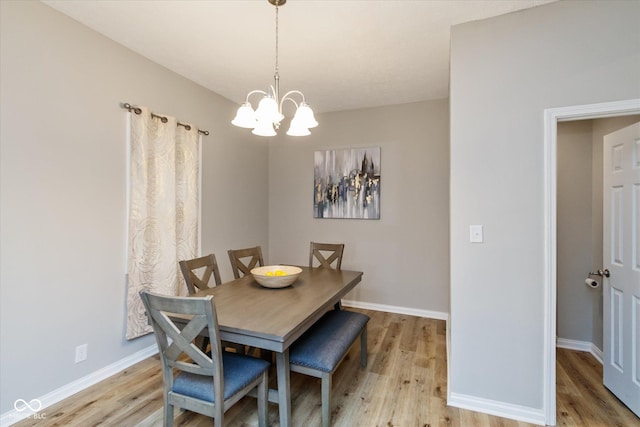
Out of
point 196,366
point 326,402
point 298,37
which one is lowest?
point 326,402

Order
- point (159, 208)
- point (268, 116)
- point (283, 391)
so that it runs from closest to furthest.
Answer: point (283, 391), point (268, 116), point (159, 208)

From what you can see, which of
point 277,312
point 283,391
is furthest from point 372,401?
point 277,312

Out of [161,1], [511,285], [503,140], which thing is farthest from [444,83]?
[161,1]

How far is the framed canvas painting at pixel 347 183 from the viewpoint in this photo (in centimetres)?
404

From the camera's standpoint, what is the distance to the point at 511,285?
6.60 feet

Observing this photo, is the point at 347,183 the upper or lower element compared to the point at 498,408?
upper

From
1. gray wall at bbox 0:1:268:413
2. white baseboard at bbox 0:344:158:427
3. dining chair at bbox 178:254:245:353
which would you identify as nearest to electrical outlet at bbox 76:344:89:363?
gray wall at bbox 0:1:268:413

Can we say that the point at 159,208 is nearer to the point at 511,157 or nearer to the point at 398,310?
the point at 511,157

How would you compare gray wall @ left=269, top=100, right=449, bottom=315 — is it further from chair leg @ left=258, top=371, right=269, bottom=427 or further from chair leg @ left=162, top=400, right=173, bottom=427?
chair leg @ left=162, top=400, right=173, bottom=427

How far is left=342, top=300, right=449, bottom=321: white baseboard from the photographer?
3.77 metres

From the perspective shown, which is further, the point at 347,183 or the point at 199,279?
the point at 347,183

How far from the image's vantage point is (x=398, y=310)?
3963 mm

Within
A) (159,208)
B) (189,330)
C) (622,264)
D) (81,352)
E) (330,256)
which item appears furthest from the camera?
(330,256)

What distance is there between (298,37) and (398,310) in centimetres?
331
